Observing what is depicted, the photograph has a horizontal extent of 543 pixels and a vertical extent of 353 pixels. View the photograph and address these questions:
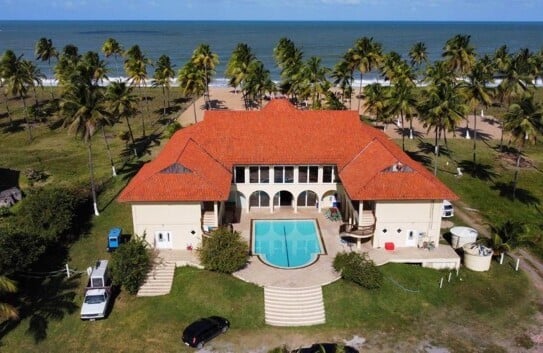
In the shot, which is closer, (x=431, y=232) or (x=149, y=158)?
(x=431, y=232)

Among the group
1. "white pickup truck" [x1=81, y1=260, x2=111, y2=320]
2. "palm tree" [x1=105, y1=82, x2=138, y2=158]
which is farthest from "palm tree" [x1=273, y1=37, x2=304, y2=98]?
"white pickup truck" [x1=81, y1=260, x2=111, y2=320]

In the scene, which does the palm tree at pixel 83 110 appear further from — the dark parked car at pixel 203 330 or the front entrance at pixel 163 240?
the dark parked car at pixel 203 330

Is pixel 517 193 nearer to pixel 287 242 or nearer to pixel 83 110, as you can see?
pixel 287 242

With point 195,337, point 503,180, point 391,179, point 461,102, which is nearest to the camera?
point 195,337

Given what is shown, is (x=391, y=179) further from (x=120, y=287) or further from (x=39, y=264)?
(x=39, y=264)

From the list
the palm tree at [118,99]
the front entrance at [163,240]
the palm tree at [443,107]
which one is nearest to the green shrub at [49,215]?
the front entrance at [163,240]

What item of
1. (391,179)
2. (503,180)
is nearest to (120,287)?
(391,179)
